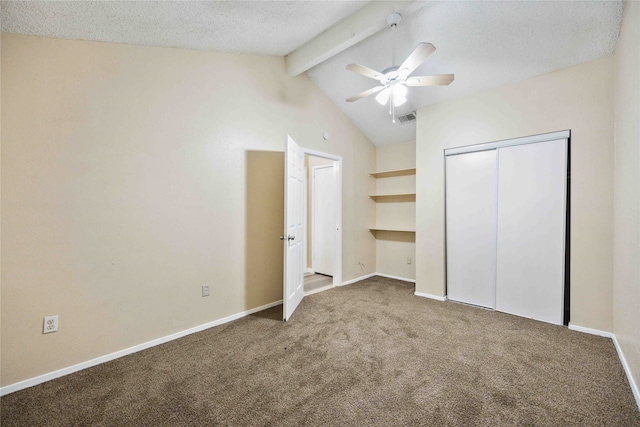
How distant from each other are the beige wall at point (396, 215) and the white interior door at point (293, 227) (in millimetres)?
1911

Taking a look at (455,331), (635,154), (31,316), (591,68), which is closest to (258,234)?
(31,316)

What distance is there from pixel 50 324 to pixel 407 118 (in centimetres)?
447

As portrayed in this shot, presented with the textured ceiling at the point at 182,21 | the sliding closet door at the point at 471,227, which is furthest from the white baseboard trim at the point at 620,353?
the textured ceiling at the point at 182,21

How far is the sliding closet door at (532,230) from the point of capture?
2803 mm

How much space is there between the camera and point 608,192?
98.9 inches

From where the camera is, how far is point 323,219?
5035 millimetres

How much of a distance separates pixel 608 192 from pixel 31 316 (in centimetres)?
482

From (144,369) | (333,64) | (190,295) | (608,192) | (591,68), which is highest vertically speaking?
(333,64)

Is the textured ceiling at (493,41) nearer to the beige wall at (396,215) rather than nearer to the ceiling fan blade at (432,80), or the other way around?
the ceiling fan blade at (432,80)

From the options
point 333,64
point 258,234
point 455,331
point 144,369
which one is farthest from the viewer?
point 333,64

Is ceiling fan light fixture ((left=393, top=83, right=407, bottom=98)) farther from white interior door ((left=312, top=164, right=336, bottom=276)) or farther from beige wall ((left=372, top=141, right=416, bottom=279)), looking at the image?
white interior door ((left=312, top=164, right=336, bottom=276))

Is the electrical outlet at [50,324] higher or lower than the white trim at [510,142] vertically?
lower

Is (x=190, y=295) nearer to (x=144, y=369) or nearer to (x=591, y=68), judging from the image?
(x=144, y=369)

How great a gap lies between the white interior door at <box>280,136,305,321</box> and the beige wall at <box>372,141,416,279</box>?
75.2 inches
